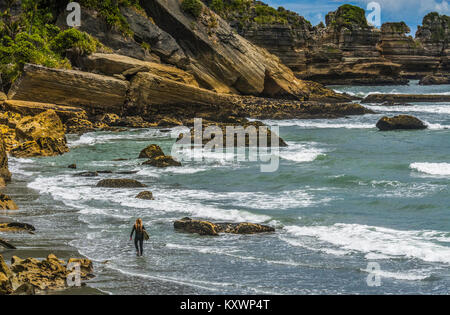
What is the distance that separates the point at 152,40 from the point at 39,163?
61.8ft

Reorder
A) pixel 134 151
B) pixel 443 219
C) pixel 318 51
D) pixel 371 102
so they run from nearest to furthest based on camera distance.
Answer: pixel 443 219
pixel 134 151
pixel 371 102
pixel 318 51

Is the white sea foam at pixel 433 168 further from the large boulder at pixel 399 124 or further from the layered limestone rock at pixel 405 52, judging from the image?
the layered limestone rock at pixel 405 52

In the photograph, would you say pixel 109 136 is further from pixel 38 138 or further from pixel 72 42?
pixel 72 42

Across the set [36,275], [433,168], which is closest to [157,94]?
[433,168]

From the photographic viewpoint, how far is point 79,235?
12.9 metres

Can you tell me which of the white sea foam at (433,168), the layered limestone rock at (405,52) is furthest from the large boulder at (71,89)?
the layered limestone rock at (405,52)

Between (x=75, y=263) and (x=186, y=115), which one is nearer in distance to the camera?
(x=75, y=263)

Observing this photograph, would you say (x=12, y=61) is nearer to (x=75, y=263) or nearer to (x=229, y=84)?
(x=229, y=84)

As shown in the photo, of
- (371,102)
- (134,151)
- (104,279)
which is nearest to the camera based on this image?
(104,279)

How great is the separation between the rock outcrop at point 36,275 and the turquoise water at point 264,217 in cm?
51

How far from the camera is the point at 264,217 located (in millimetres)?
14945

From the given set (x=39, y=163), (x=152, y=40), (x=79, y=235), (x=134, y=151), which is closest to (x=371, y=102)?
(x=152, y=40)

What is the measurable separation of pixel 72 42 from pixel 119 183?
63.8ft

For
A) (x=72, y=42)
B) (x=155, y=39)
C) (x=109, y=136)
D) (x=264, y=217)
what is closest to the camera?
(x=264, y=217)
